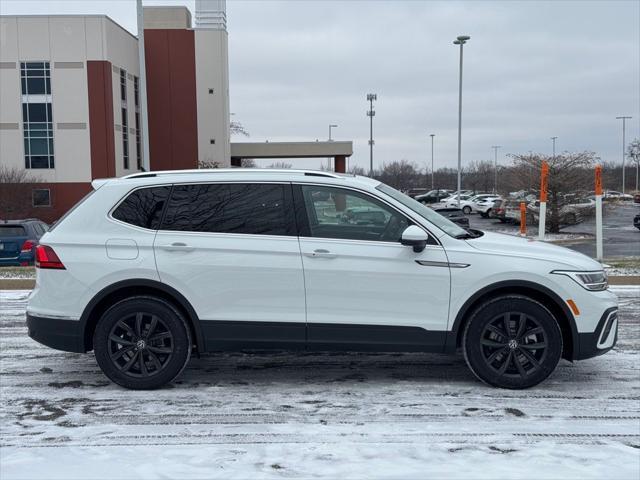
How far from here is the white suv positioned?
17.6ft

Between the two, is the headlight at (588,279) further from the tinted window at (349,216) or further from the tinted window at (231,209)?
the tinted window at (231,209)

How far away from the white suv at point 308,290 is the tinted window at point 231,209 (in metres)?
0.01

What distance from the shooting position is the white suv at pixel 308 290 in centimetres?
536

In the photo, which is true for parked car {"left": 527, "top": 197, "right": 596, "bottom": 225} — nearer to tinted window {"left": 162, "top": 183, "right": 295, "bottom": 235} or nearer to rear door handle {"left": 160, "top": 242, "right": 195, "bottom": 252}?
tinted window {"left": 162, "top": 183, "right": 295, "bottom": 235}

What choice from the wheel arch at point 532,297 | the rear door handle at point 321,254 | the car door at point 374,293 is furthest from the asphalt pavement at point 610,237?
the rear door handle at point 321,254

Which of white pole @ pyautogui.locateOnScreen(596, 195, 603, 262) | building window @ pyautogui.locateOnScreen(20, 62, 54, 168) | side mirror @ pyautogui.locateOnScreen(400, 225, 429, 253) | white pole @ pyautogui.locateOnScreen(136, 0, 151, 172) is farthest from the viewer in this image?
building window @ pyautogui.locateOnScreen(20, 62, 54, 168)

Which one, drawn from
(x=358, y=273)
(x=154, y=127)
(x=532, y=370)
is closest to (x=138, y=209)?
(x=358, y=273)

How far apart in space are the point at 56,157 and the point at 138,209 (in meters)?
41.7

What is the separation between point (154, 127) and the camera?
52219 mm

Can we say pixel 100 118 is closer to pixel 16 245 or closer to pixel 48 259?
pixel 16 245

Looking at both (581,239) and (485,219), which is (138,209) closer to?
(581,239)

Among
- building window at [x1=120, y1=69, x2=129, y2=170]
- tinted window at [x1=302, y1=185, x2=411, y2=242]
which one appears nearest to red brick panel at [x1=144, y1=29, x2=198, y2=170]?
building window at [x1=120, y1=69, x2=129, y2=170]

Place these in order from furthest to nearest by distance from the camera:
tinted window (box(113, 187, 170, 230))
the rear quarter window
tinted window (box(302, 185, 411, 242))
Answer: the rear quarter window, tinted window (box(113, 187, 170, 230)), tinted window (box(302, 185, 411, 242))

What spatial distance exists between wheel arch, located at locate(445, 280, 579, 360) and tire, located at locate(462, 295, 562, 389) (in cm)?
7
